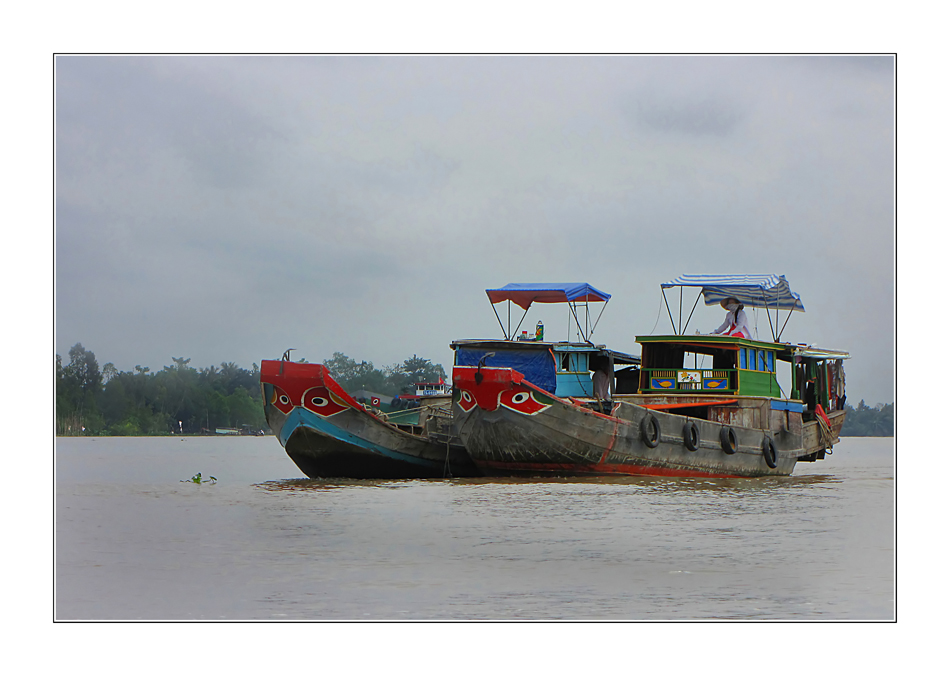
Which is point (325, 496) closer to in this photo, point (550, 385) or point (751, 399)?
point (550, 385)

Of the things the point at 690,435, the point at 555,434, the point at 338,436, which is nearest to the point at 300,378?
the point at 338,436

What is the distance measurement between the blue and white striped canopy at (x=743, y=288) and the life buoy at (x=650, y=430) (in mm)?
3774

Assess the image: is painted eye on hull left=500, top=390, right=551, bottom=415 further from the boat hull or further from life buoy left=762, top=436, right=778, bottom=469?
life buoy left=762, top=436, right=778, bottom=469

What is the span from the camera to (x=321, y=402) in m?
18.6

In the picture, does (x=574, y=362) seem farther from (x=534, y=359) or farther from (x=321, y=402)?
(x=321, y=402)

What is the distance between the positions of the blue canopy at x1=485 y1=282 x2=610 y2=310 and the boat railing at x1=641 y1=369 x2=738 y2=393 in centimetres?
305

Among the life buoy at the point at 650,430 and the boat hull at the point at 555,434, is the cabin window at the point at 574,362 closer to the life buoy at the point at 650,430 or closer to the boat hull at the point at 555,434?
the boat hull at the point at 555,434

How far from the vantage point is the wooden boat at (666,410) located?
1761cm

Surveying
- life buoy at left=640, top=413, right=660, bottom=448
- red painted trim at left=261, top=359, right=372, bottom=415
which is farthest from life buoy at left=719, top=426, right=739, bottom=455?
red painted trim at left=261, top=359, right=372, bottom=415

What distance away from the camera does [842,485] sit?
19922 millimetres

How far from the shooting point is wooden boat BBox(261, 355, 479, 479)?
18.6 m

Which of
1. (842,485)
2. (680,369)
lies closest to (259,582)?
(680,369)

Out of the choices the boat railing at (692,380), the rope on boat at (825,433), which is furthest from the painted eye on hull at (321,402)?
the rope on boat at (825,433)

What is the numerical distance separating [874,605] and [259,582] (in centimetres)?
500
